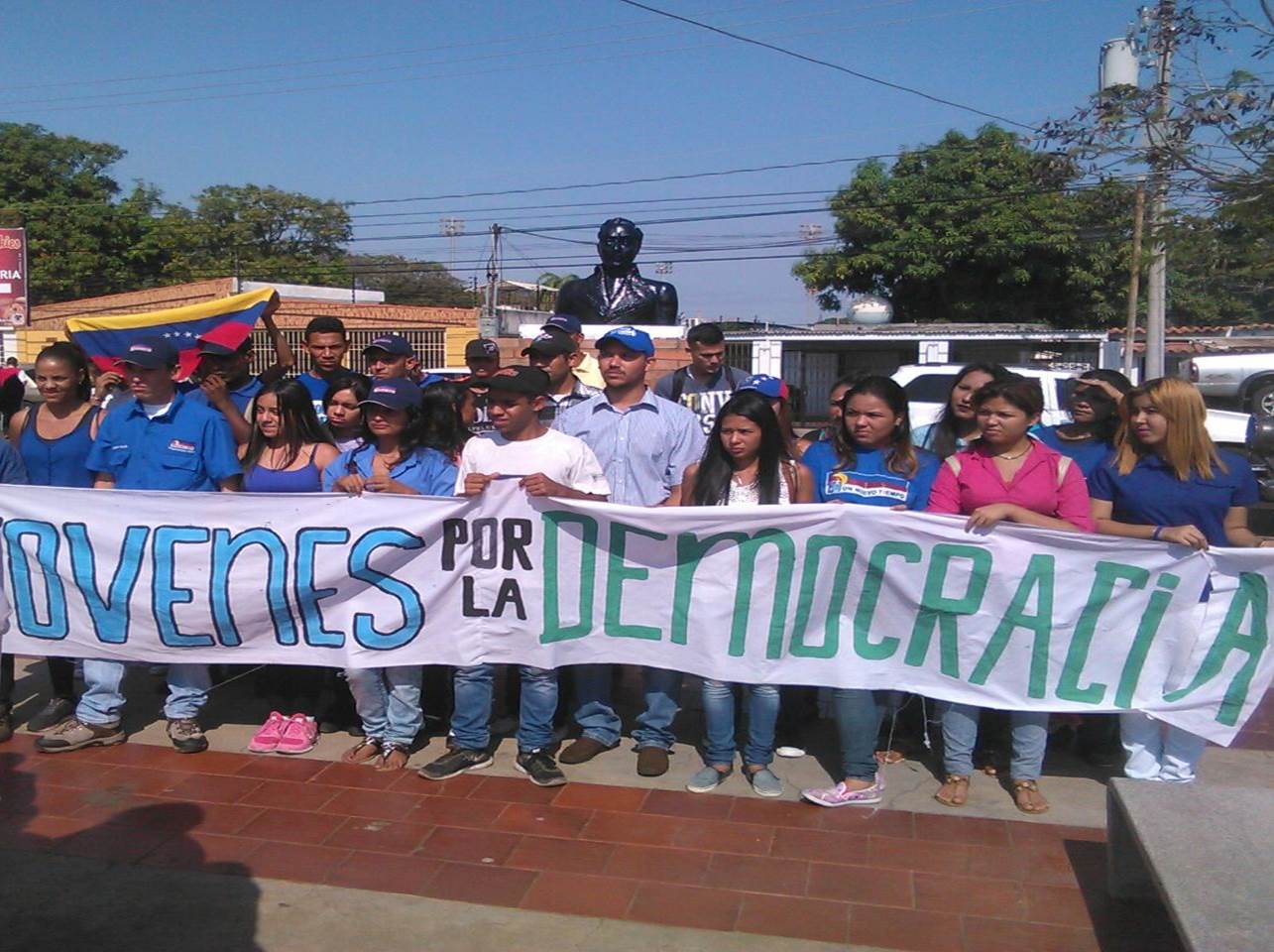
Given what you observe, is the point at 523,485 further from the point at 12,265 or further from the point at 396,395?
the point at 12,265

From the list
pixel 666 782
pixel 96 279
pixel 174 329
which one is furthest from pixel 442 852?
pixel 96 279

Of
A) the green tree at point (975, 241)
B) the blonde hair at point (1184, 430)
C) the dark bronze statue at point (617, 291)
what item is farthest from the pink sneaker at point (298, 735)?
the green tree at point (975, 241)

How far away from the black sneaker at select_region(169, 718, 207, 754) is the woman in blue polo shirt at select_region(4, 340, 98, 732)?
0.66 metres

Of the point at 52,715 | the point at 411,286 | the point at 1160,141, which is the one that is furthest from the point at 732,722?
the point at 411,286

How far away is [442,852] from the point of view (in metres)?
4.18

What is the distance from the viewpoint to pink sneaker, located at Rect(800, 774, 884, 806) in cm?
457

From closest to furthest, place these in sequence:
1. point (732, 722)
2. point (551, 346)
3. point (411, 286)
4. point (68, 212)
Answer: point (732, 722), point (551, 346), point (68, 212), point (411, 286)

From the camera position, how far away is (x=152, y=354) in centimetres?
511

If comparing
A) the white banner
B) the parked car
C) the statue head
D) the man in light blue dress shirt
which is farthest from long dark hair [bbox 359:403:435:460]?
the parked car

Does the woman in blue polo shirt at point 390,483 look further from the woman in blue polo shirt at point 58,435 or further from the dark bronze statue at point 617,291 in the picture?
the dark bronze statue at point 617,291

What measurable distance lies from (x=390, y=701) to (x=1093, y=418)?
3.43 metres

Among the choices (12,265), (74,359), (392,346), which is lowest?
(74,359)

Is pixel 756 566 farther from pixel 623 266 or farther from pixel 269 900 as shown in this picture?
pixel 623 266

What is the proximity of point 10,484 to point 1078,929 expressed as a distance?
15.3 ft
